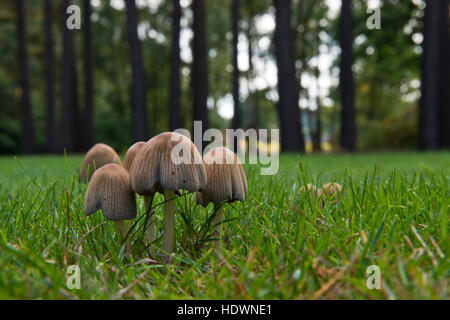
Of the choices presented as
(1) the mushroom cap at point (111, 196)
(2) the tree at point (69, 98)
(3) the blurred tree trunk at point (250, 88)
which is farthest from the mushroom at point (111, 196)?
(3) the blurred tree trunk at point (250, 88)

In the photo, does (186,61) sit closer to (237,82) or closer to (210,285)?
(237,82)

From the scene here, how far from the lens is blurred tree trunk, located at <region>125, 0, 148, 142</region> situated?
10.6 meters

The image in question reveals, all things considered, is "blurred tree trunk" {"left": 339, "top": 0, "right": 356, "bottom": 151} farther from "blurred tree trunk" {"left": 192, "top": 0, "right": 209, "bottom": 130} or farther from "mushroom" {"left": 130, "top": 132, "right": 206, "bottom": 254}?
"mushroom" {"left": 130, "top": 132, "right": 206, "bottom": 254}

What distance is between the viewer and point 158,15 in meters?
21.8

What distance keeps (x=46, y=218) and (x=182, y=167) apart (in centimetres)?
86

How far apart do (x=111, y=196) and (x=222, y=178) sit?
0.41m

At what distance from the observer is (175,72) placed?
Answer: 11.8m

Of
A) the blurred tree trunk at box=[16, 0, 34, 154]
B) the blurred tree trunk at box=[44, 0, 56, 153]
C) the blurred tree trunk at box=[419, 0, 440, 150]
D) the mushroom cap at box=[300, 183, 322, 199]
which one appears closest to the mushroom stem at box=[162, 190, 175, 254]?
the mushroom cap at box=[300, 183, 322, 199]

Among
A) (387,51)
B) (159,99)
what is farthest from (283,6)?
(159,99)

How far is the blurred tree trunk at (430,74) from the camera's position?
10867 mm

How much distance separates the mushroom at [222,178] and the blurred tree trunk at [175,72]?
1014 centimetres

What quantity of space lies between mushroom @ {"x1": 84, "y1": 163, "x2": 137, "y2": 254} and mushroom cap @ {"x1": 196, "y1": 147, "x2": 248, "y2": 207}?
28cm

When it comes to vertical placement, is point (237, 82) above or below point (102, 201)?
above
